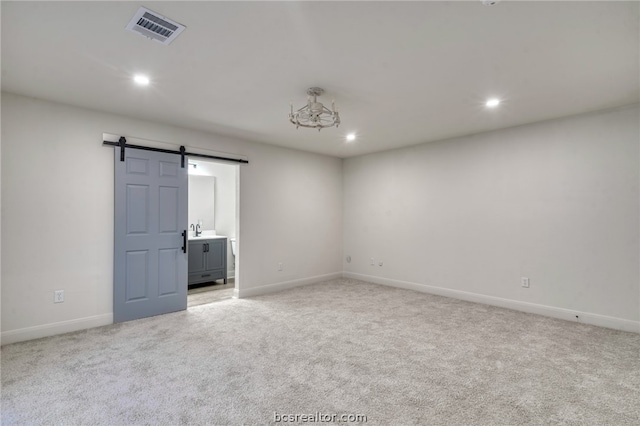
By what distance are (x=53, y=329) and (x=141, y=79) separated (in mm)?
2731

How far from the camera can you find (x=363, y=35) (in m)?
2.15

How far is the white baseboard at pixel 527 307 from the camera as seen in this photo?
11.5 feet

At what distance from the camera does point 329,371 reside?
A: 2.56 m

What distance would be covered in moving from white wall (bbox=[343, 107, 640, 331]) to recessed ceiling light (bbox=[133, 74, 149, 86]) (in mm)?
4024

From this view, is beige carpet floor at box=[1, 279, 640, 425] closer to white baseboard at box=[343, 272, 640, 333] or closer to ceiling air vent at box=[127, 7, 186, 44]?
white baseboard at box=[343, 272, 640, 333]

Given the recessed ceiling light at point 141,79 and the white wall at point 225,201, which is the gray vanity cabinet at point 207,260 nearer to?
the white wall at point 225,201

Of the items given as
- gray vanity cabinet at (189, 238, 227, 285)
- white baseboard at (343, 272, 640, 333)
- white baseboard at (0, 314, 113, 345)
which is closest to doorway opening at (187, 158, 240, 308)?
gray vanity cabinet at (189, 238, 227, 285)

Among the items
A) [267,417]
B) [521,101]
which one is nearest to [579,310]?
[521,101]

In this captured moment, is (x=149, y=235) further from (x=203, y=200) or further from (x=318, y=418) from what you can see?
(x=318, y=418)

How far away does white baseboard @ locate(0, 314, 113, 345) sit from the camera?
3100 mm

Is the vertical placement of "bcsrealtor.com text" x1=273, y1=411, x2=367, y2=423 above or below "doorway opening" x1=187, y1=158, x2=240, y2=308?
below

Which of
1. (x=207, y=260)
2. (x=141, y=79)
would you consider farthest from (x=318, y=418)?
(x=207, y=260)

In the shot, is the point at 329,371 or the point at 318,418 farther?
the point at 329,371

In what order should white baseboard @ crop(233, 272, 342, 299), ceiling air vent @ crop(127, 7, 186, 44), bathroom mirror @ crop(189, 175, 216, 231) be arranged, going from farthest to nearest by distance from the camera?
bathroom mirror @ crop(189, 175, 216, 231), white baseboard @ crop(233, 272, 342, 299), ceiling air vent @ crop(127, 7, 186, 44)
